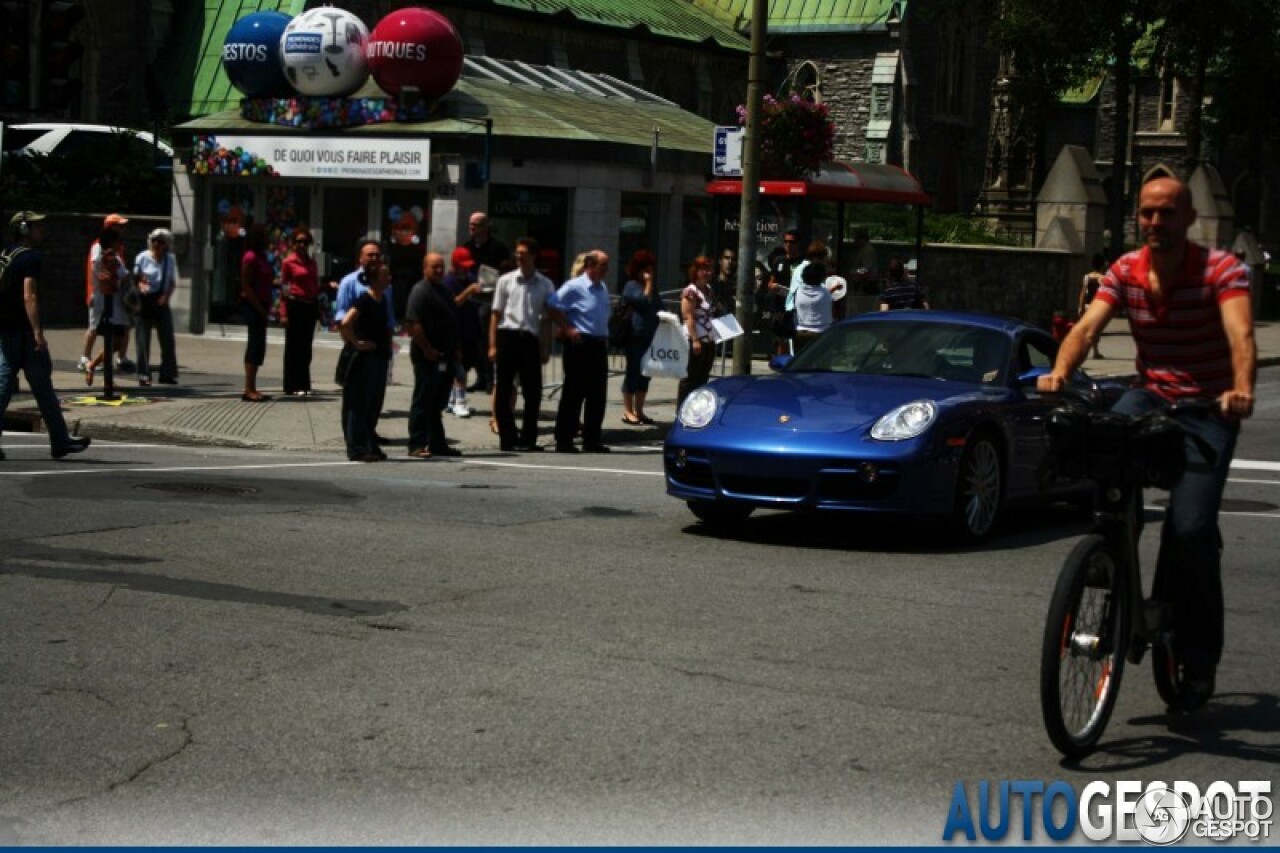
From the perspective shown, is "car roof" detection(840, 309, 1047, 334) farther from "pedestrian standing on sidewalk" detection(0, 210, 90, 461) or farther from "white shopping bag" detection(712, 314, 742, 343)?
"white shopping bag" detection(712, 314, 742, 343)

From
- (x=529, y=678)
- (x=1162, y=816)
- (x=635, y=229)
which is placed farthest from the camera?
(x=635, y=229)

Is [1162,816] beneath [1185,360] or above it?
beneath

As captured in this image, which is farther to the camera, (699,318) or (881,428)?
(699,318)

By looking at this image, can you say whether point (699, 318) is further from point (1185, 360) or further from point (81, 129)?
point (81, 129)

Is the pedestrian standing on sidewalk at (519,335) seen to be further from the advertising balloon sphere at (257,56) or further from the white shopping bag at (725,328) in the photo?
the advertising balloon sphere at (257,56)

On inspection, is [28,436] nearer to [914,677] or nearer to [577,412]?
[577,412]

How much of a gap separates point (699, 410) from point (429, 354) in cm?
497

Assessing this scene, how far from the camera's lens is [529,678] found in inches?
295

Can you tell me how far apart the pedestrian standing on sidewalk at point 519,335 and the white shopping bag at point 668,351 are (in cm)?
251

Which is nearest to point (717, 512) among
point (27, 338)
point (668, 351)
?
point (27, 338)

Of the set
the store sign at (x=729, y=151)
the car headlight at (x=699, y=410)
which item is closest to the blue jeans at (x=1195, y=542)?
the car headlight at (x=699, y=410)

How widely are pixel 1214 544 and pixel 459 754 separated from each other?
2.72 meters

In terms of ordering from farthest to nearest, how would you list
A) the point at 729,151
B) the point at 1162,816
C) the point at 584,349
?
1. the point at 729,151
2. the point at 584,349
3. the point at 1162,816

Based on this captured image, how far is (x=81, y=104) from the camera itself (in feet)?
143
